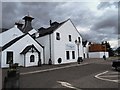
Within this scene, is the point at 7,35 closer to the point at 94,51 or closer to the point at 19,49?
the point at 19,49

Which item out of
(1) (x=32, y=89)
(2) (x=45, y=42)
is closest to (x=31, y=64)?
(2) (x=45, y=42)

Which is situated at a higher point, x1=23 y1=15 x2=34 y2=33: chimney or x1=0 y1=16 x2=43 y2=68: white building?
x1=23 y1=15 x2=34 y2=33: chimney

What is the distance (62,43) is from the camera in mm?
29125

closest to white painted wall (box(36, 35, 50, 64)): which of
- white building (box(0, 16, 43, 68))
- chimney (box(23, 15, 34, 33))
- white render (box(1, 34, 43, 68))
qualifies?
white building (box(0, 16, 43, 68))

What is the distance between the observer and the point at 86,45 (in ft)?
197

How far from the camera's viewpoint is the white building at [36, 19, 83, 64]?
90.7 ft

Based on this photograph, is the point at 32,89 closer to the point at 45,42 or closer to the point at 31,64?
the point at 31,64

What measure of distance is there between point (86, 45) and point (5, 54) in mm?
41578

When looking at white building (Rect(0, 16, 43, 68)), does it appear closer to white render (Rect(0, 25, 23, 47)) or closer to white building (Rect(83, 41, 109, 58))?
white render (Rect(0, 25, 23, 47))

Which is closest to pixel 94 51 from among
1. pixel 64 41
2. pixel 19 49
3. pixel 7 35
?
pixel 64 41

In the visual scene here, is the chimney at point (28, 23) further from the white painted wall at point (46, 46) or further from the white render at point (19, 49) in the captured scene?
the white render at point (19, 49)

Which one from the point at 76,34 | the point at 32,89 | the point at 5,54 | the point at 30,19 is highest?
the point at 30,19

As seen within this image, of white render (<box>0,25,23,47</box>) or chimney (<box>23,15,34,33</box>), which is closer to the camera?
white render (<box>0,25,23,47</box>)

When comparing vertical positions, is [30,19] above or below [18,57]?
above
